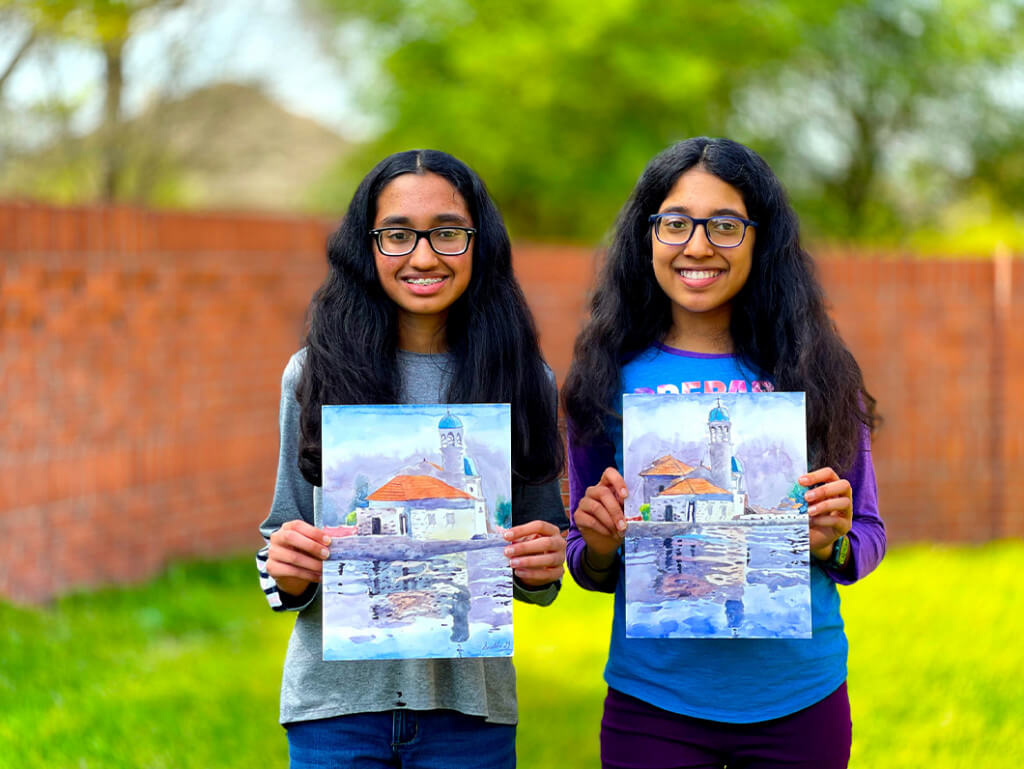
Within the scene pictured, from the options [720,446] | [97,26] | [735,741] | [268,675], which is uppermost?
[97,26]

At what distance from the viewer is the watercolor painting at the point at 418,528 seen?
2182 mm

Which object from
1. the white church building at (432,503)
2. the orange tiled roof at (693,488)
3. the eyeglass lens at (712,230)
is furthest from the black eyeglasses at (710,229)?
the white church building at (432,503)

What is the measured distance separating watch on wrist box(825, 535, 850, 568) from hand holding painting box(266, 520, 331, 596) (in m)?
0.98

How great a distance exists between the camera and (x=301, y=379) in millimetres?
2340

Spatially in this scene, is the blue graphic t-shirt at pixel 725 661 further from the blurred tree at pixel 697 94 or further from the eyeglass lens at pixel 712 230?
the blurred tree at pixel 697 94

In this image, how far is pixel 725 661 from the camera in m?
2.30

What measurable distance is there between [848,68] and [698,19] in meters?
5.55

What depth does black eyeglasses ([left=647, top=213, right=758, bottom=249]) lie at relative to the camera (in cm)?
233

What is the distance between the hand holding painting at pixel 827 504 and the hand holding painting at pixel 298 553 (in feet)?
2.95

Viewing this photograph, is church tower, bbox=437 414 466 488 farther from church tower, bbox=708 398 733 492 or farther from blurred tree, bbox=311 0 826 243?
blurred tree, bbox=311 0 826 243

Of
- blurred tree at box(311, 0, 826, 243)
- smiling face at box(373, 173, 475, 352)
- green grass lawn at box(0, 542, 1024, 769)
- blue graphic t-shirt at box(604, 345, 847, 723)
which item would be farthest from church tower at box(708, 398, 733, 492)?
blurred tree at box(311, 0, 826, 243)

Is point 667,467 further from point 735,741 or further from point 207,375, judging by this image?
point 207,375

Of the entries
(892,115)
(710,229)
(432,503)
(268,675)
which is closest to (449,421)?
(432,503)

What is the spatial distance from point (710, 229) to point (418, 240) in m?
0.57
